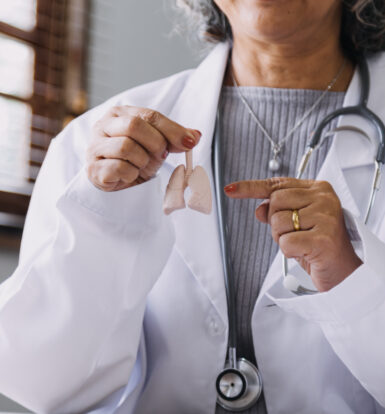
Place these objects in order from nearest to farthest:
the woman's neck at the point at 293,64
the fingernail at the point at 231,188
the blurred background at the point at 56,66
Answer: the fingernail at the point at 231,188
the woman's neck at the point at 293,64
the blurred background at the point at 56,66

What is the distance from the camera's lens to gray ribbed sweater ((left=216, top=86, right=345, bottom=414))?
3.01ft

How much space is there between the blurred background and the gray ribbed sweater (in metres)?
0.53

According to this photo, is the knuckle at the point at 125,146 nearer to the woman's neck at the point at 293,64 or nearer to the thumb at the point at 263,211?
the thumb at the point at 263,211

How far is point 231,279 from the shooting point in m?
0.89

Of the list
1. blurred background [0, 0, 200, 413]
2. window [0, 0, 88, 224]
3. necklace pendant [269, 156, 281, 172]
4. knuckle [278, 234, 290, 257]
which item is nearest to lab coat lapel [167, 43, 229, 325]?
necklace pendant [269, 156, 281, 172]

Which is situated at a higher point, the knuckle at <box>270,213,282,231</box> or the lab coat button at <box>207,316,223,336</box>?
the knuckle at <box>270,213,282,231</box>

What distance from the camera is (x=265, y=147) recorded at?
99 cm

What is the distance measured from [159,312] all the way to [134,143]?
0.33 m

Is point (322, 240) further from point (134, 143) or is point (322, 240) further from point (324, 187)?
point (134, 143)

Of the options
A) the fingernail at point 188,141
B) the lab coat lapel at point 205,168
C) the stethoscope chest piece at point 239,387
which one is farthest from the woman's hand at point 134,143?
the stethoscope chest piece at point 239,387

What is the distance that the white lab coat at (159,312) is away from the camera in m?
0.78

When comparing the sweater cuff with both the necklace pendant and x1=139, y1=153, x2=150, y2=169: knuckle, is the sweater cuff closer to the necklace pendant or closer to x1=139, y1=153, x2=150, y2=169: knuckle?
x1=139, y1=153, x2=150, y2=169: knuckle

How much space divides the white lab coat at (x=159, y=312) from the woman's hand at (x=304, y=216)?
31mm

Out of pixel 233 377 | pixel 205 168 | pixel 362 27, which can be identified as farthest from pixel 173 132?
pixel 362 27
